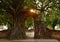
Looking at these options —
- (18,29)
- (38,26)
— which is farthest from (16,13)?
(38,26)

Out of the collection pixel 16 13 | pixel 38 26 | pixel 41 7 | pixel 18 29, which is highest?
pixel 41 7

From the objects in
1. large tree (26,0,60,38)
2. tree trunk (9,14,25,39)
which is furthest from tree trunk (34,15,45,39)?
tree trunk (9,14,25,39)

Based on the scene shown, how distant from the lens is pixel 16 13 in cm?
1054

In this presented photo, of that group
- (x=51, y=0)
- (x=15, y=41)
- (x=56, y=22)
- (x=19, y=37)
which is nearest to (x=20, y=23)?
(x=19, y=37)

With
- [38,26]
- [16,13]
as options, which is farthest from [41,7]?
[16,13]

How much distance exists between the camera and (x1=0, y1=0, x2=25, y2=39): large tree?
34.0 ft

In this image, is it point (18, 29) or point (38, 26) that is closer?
point (18, 29)

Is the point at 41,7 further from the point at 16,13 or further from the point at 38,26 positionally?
the point at 16,13

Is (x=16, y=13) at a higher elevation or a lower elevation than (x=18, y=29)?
higher

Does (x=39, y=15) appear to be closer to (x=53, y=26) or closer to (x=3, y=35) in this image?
(x=3, y=35)

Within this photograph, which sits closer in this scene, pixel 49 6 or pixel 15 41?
pixel 15 41

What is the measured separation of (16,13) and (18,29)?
1058mm

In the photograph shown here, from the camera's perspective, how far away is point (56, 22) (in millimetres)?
15984

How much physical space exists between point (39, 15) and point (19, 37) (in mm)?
1976
